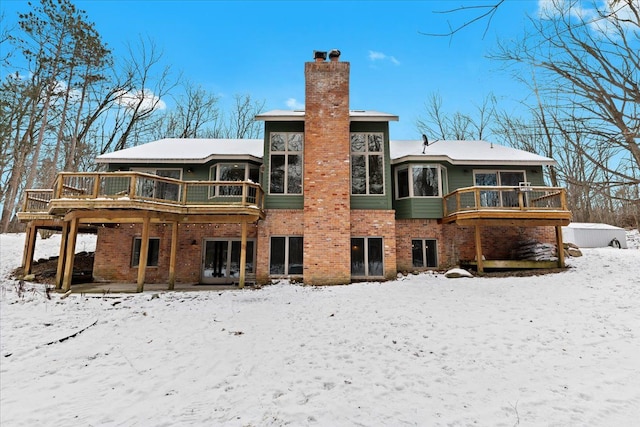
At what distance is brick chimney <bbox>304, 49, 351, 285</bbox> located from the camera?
11.4m

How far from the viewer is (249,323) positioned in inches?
287

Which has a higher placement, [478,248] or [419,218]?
[419,218]

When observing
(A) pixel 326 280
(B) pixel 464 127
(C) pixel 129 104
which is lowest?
(A) pixel 326 280

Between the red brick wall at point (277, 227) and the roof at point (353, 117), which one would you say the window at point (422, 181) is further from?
the red brick wall at point (277, 227)

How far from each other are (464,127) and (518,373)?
24.3m

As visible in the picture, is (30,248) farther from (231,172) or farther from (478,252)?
(478,252)

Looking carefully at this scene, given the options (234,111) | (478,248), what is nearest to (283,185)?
(478,248)

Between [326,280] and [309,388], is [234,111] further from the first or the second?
[309,388]

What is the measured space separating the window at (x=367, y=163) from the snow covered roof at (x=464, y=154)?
1238mm

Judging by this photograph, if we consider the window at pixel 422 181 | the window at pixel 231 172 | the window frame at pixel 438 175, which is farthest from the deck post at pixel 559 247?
the window at pixel 231 172

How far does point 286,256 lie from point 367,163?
500 centimetres

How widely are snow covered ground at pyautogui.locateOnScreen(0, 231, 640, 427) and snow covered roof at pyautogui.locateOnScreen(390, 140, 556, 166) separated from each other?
5.71 meters

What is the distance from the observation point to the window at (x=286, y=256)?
1186 cm

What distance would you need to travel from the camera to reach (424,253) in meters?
12.8
